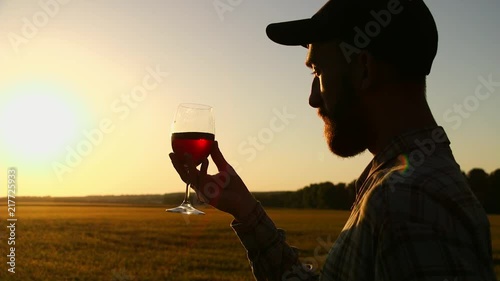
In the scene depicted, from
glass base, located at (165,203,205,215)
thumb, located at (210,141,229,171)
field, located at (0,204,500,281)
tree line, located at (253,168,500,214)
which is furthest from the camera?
tree line, located at (253,168,500,214)

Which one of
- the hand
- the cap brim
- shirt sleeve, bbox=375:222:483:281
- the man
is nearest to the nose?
the man

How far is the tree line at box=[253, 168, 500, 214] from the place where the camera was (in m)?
60.6

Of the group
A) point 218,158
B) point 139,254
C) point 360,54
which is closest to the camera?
point 360,54

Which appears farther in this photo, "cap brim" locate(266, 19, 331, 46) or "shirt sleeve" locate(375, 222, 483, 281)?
"cap brim" locate(266, 19, 331, 46)

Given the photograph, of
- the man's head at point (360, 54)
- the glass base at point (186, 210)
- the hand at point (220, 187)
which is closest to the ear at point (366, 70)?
the man's head at point (360, 54)

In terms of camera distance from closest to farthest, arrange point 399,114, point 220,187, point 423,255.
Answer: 1. point 423,255
2. point 399,114
3. point 220,187

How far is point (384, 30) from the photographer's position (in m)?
2.05

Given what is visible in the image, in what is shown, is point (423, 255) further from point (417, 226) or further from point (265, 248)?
point (265, 248)

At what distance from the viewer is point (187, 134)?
305 centimetres

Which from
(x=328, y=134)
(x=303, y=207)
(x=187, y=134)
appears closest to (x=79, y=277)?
(x=187, y=134)

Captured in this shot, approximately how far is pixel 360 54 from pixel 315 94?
348 millimetres

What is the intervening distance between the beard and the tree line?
58746mm

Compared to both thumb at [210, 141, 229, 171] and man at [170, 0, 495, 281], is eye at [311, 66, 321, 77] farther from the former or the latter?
thumb at [210, 141, 229, 171]

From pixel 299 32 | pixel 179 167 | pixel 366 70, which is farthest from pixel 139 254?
pixel 366 70
